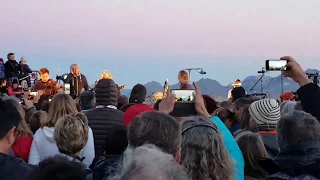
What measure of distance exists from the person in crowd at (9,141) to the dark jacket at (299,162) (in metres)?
1.47

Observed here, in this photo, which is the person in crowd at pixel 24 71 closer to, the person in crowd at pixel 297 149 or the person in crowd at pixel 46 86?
the person in crowd at pixel 46 86

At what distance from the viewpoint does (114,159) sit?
134 inches

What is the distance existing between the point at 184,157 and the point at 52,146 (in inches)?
82.7

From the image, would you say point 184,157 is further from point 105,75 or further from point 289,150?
point 105,75

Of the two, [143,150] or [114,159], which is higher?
[143,150]

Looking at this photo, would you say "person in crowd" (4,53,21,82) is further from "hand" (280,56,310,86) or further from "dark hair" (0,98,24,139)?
"hand" (280,56,310,86)

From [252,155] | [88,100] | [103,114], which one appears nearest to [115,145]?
[252,155]

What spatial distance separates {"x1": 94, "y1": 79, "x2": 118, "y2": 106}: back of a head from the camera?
5.50 meters

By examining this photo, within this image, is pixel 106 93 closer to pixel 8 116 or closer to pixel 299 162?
pixel 8 116

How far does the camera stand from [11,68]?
16.9 m

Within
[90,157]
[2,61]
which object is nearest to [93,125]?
[90,157]

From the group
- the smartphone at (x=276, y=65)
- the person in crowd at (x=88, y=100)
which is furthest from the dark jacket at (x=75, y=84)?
the smartphone at (x=276, y=65)

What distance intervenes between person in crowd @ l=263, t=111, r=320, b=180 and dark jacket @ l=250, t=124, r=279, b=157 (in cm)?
88

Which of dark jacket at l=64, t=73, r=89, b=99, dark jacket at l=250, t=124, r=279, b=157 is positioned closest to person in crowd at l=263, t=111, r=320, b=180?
dark jacket at l=250, t=124, r=279, b=157
